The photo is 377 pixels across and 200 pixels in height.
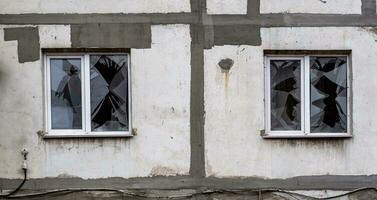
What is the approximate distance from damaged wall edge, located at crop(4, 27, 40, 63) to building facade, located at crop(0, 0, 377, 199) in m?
0.01

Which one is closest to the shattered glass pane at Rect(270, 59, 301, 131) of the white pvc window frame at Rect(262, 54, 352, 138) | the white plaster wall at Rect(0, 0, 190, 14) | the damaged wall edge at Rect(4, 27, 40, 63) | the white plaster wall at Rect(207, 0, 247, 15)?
the white pvc window frame at Rect(262, 54, 352, 138)

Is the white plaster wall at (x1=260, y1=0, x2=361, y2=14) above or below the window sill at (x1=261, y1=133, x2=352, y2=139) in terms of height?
above

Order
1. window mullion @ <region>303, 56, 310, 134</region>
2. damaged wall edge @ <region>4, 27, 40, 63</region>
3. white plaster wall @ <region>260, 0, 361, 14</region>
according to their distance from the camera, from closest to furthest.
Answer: damaged wall edge @ <region>4, 27, 40, 63</region>, white plaster wall @ <region>260, 0, 361, 14</region>, window mullion @ <region>303, 56, 310, 134</region>

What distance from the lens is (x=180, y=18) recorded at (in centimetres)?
748

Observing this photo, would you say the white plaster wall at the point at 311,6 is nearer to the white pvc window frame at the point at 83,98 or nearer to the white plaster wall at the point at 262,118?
the white plaster wall at the point at 262,118

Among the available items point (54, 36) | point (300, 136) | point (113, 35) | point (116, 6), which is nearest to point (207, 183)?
point (300, 136)

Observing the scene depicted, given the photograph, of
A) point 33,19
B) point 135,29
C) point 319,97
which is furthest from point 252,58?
point 33,19

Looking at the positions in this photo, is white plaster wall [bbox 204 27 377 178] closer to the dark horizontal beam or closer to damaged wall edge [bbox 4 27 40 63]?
the dark horizontal beam

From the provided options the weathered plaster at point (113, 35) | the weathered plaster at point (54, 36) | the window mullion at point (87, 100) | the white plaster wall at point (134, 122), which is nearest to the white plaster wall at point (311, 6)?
the white plaster wall at point (134, 122)

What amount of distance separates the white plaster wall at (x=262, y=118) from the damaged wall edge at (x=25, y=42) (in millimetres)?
2102

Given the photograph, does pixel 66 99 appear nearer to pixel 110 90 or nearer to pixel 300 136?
pixel 110 90

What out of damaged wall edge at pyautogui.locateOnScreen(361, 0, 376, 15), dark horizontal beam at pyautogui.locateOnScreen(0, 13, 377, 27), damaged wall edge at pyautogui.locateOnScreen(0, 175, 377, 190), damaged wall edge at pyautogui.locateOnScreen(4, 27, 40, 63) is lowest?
damaged wall edge at pyautogui.locateOnScreen(0, 175, 377, 190)

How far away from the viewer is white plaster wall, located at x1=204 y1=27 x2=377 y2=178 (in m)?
7.48

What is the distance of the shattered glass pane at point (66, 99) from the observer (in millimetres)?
7582
